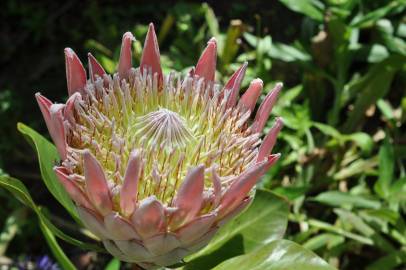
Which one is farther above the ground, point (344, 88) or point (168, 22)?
point (168, 22)

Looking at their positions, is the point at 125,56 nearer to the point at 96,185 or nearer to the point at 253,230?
the point at 96,185

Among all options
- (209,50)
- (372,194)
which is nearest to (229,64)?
(372,194)

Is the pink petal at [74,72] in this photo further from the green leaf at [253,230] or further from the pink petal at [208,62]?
the green leaf at [253,230]

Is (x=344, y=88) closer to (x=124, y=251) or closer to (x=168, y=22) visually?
(x=168, y=22)

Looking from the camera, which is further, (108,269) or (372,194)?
(372,194)

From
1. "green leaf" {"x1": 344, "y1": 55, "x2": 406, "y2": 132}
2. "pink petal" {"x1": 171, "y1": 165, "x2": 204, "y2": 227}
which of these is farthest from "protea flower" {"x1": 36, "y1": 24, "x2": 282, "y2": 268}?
"green leaf" {"x1": 344, "y1": 55, "x2": 406, "y2": 132}
